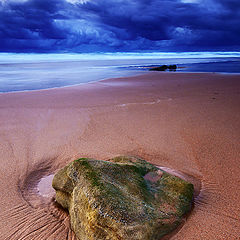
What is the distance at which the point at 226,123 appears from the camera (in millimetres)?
5668

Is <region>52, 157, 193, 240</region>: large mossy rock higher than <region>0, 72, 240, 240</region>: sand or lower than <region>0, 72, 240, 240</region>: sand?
higher

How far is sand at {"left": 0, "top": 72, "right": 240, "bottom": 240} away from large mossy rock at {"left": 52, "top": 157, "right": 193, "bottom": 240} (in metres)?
0.19

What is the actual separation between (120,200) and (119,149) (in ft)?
7.16

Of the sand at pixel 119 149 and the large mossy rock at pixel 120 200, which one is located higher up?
the large mossy rock at pixel 120 200

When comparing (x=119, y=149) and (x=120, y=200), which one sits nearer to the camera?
(x=120, y=200)

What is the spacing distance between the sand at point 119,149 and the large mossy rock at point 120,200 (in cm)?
19

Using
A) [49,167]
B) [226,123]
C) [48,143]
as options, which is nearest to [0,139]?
[48,143]

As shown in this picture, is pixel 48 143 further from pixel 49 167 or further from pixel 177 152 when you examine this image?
pixel 177 152

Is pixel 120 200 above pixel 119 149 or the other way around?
above

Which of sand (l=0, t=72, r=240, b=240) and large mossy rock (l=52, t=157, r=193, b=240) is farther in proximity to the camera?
sand (l=0, t=72, r=240, b=240)

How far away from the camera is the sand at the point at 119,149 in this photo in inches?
102

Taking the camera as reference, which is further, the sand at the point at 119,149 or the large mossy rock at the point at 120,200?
the sand at the point at 119,149

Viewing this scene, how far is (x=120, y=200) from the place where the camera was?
232 cm

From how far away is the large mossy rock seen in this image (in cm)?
214
